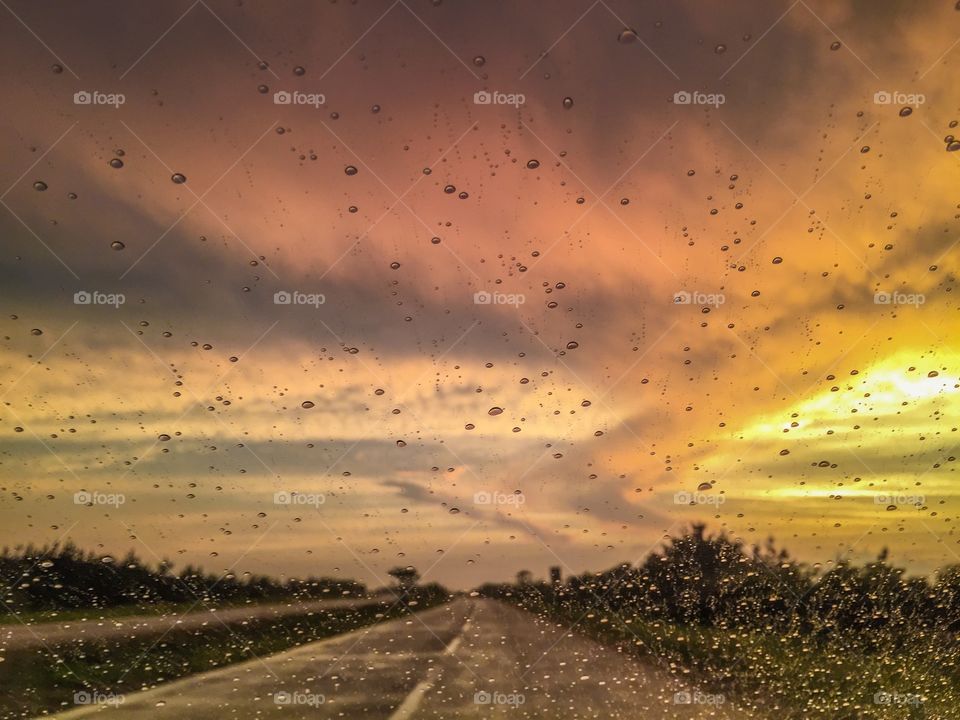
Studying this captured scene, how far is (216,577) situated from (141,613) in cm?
51

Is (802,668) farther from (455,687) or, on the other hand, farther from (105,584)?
(105,584)

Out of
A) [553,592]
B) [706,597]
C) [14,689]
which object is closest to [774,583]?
[706,597]

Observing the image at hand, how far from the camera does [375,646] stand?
21.2 feet

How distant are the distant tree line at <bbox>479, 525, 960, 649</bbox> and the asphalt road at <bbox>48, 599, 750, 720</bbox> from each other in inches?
16.5

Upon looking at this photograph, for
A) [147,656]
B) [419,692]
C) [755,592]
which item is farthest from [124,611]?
[755,592]

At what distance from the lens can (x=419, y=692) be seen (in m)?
5.66

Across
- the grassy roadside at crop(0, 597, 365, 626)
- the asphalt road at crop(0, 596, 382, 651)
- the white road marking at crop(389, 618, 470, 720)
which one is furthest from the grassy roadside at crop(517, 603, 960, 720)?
the grassy roadside at crop(0, 597, 365, 626)

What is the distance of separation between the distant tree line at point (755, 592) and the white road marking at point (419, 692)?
104cm

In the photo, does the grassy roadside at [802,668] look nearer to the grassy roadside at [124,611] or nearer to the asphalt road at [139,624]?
the asphalt road at [139,624]

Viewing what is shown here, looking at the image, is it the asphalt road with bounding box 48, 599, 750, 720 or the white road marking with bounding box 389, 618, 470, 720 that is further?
the white road marking with bounding box 389, 618, 470, 720

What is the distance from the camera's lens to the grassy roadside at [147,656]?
4.13 meters

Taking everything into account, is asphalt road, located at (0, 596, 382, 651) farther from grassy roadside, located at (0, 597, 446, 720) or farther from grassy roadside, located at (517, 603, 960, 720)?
grassy roadside, located at (517, 603, 960, 720)

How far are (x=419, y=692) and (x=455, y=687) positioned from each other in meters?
0.27

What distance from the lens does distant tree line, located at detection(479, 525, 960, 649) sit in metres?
4.43
